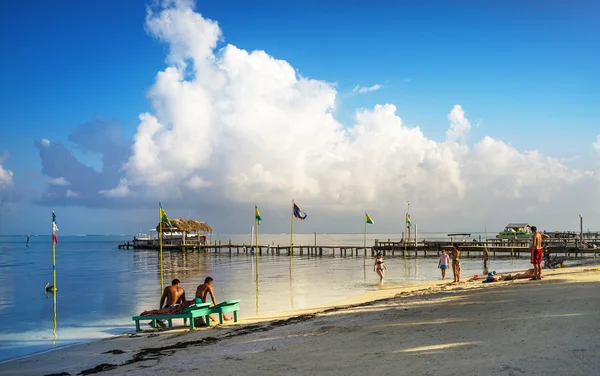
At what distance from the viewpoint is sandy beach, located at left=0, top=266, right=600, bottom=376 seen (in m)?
6.33

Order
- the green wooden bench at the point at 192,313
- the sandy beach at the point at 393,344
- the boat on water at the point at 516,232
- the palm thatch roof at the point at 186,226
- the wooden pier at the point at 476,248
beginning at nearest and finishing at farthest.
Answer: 1. the sandy beach at the point at 393,344
2. the green wooden bench at the point at 192,313
3. the wooden pier at the point at 476,248
4. the boat on water at the point at 516,232
5. the palm thatch roof at the point at 186,226

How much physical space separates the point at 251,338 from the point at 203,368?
8.94 ft

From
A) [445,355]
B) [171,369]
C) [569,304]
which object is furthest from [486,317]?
[171,369]

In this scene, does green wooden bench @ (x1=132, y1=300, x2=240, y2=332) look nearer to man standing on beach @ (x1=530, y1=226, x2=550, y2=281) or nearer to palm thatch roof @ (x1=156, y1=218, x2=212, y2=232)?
man standing on beach @ (x1=530, y1=226, x2=550, y2=281)

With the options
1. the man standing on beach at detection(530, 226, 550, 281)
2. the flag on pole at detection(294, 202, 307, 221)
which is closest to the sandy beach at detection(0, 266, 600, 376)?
the man standing on beach at detection(530, 226, 550, 281)

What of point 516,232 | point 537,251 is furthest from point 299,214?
point 516,232

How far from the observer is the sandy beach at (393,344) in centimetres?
A: 633

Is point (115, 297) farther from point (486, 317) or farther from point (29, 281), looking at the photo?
point (486, 317)

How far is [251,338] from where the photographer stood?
405 inches

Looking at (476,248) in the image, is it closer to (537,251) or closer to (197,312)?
(537,251)

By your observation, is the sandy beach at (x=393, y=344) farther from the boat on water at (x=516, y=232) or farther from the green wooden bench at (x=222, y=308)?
the boat on water at (x=516, y=232)

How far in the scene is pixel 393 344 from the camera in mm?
7797

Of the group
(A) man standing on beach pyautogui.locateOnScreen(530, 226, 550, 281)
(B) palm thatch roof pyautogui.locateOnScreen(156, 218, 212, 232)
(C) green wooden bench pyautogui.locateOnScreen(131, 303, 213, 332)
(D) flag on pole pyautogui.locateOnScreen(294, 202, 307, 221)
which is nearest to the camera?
(C) green wooden bench pyautogui.locateOnScreen(131, 303, 213, 332)

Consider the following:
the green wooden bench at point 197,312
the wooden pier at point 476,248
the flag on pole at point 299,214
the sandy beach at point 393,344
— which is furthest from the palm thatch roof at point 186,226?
the sandy beach at point 393,344
